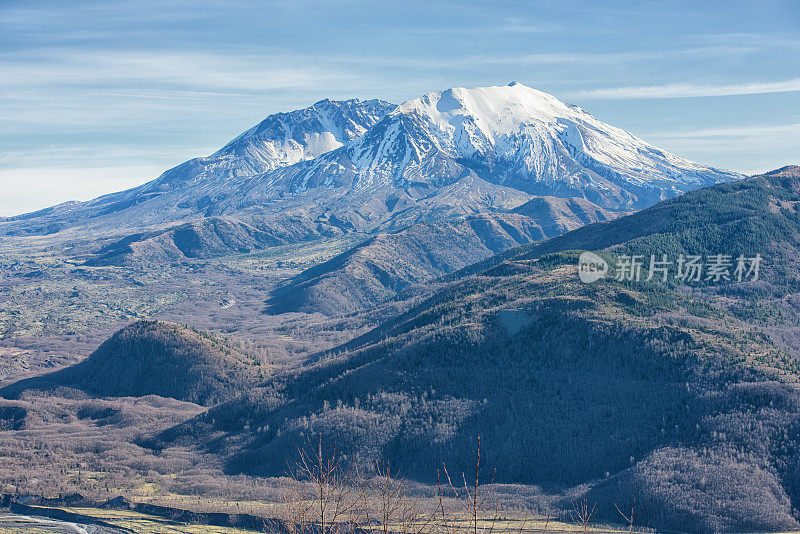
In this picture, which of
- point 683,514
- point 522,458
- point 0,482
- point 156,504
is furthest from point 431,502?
point 0,482

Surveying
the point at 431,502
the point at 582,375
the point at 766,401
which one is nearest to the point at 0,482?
the point at 431,502

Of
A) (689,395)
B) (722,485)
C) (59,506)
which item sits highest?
(689,395)

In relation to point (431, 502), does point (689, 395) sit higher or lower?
higher

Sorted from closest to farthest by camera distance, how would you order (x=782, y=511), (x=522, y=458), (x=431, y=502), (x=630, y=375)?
(x=782, y=511)
(x=431, y=502)
(x=522, y=458)
(x=630, y=375)

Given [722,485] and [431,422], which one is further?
[431,422]

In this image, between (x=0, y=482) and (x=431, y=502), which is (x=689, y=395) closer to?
(x=431, y=502)

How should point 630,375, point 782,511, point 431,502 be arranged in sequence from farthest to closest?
point 630,375, point 431,502, point 782,511

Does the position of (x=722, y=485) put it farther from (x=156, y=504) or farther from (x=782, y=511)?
(x=156, y=504)

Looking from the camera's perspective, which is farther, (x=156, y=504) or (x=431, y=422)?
(x=431, y=422)

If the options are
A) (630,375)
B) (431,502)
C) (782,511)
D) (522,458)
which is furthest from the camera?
(630,375)
